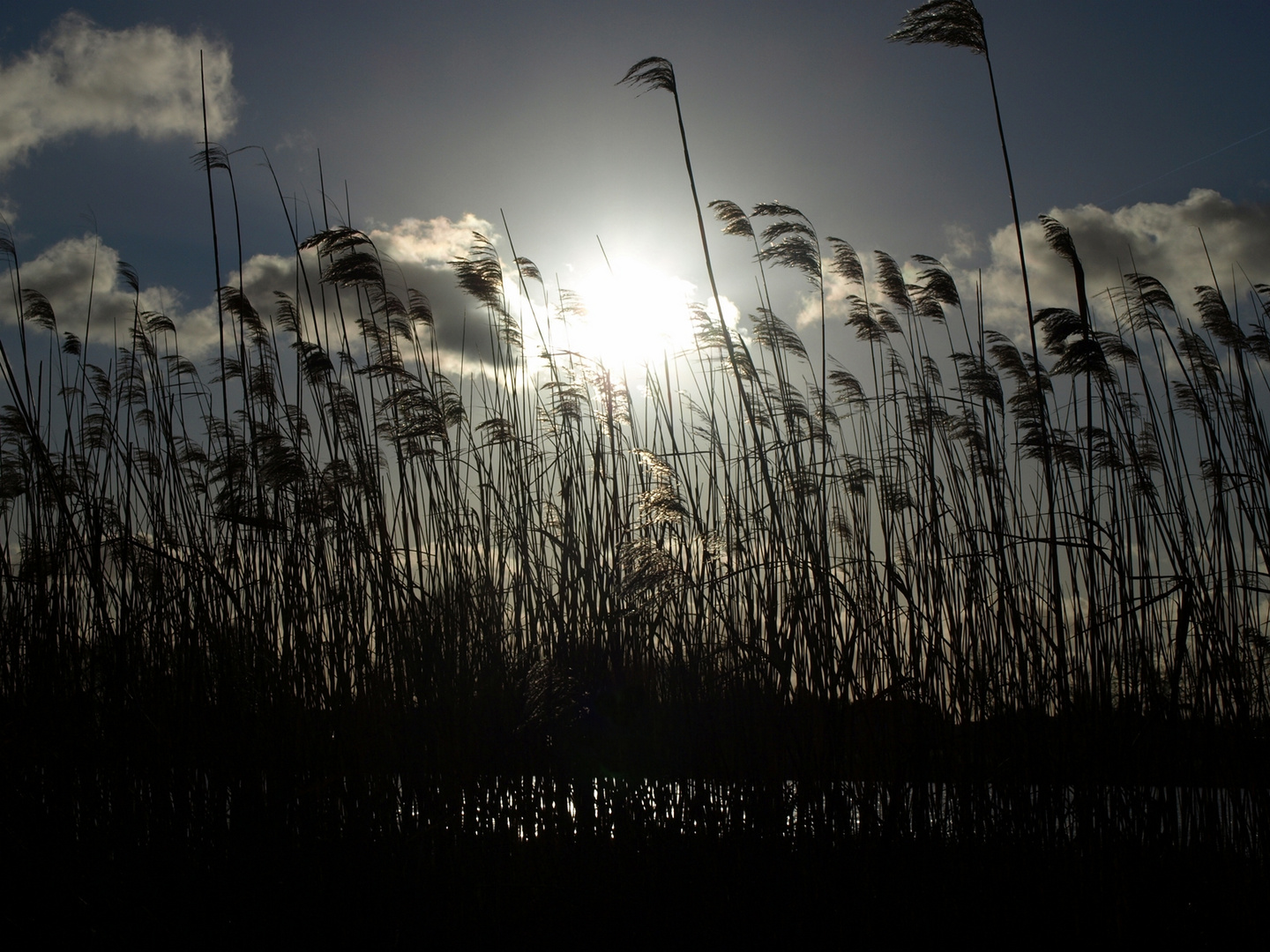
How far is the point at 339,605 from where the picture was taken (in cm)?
272

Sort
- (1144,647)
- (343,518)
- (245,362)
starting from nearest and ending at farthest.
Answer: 1. (1144,647)
2. (343,518)
3. (245,362)

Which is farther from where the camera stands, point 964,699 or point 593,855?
point 964,699

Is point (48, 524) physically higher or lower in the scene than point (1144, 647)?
higher

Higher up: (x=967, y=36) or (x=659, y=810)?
(x=967, y=36)

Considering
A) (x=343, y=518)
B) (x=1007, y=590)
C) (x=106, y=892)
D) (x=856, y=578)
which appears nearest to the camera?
(x=106, y=892)

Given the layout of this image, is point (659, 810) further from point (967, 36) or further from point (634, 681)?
point (967, 36)

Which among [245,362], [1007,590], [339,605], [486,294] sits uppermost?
[486,294]

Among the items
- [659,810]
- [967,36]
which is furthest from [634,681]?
[967,36]

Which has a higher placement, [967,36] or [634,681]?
[967,36]

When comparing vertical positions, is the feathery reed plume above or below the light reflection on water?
above

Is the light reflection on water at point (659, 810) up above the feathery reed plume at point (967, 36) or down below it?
below

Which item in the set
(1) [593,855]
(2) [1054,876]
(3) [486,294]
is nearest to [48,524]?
(3) [486,294]

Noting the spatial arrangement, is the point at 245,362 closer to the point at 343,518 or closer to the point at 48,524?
the point at 343,518

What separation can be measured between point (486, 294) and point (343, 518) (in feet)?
4.30
